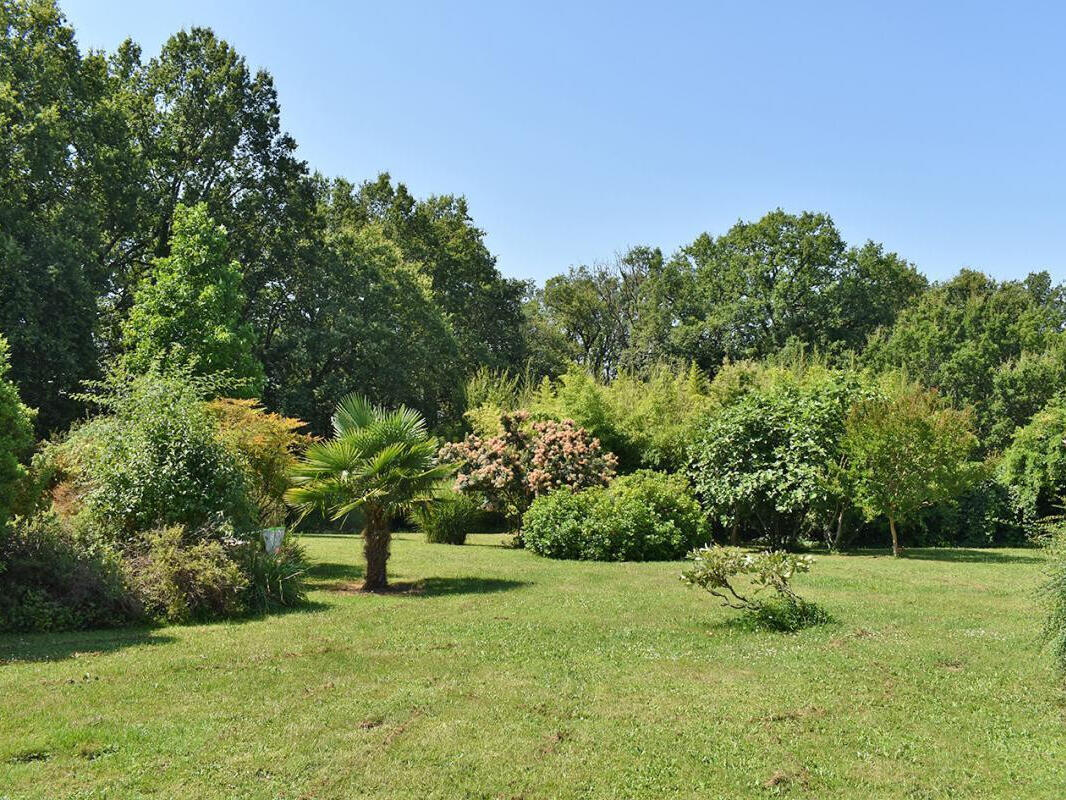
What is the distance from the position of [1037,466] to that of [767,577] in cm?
1593

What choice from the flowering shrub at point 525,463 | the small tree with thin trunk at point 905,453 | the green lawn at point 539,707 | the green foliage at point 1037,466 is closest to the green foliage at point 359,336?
the flowering shrub at point 525,463

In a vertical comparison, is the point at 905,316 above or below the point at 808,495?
above

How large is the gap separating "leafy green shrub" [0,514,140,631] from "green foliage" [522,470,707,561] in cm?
940

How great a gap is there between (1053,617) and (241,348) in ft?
65.4

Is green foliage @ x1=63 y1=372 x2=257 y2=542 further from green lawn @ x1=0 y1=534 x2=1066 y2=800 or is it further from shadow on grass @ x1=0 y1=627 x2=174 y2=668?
green lawn @ x1=0 y1=534 x2=1066 y2=800

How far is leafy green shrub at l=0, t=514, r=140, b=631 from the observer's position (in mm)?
8711

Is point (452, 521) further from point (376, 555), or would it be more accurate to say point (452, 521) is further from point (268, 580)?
point (268, 580)

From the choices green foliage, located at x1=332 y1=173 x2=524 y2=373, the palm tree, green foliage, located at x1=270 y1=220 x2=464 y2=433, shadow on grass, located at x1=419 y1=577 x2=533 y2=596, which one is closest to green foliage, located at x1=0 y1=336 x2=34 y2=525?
the palm tree

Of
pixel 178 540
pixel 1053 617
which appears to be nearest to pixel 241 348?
pixel 178 540

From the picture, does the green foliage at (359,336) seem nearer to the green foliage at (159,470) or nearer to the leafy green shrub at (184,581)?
the green foliage at (159,470)

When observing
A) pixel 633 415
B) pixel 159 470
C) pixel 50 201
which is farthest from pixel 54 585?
pixel 50 201

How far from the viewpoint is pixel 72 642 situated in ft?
26.2

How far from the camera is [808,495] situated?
683 inches

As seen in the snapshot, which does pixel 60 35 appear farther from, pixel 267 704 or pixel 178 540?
pixel 267 704
